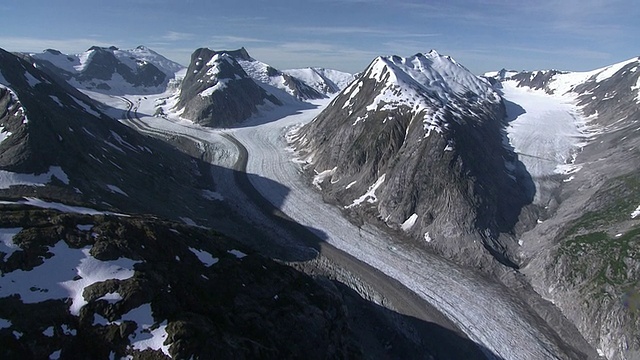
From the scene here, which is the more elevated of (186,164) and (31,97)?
(31,97)

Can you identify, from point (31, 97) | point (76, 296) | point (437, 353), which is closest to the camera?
point (76, 296)

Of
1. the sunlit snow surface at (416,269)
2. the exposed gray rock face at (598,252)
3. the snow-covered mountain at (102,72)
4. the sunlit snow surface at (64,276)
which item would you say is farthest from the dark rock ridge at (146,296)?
the snow-covered mountain at (102,72)

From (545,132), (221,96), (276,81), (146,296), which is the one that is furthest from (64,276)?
(276,81)

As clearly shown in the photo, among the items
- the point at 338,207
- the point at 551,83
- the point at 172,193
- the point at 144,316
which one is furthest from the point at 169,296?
the point at 551,83

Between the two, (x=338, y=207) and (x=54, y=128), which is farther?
(x=338, y=207)

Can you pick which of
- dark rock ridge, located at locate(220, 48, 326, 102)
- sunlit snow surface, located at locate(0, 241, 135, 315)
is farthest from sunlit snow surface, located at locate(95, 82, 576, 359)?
dark rock ridge, located at locate(220, 48, 326, 102)

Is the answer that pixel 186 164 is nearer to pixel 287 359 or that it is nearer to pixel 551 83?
pixel 287 359
